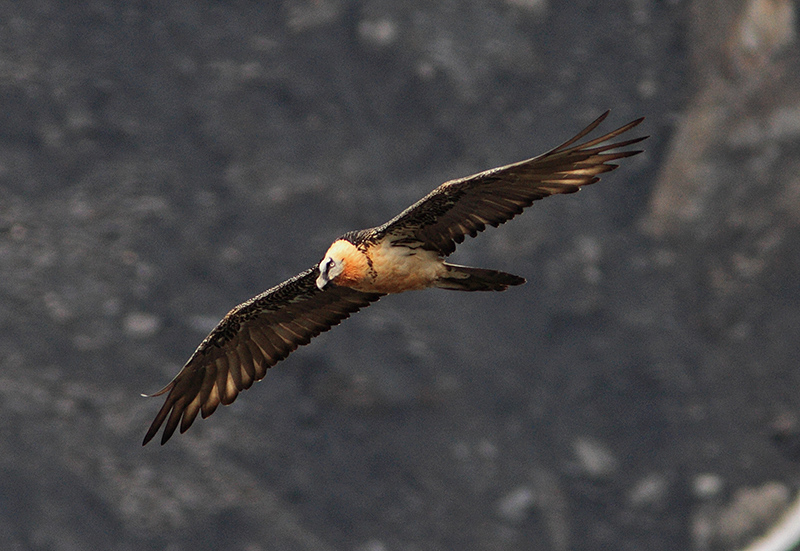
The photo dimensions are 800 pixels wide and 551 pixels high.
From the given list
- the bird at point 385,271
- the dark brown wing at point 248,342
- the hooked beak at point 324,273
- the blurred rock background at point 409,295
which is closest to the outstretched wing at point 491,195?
the bird at point 385,271

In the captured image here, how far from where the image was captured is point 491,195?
35.6 feet

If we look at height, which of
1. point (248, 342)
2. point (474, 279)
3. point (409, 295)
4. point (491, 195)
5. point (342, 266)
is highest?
point (409, 295)

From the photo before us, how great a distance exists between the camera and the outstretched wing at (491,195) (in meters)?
10.2

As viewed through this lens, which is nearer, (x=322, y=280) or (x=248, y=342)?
(x=322, y=280)

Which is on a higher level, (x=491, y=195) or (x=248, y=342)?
(x=248, y=342)

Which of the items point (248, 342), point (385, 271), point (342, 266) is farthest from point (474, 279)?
point (248, 342)

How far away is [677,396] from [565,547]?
6.16m

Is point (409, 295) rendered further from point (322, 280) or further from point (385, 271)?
point (322, 280)

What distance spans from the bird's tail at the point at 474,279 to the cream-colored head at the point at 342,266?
975mm

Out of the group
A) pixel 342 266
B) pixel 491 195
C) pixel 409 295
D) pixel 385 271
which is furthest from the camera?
pixel 409 295

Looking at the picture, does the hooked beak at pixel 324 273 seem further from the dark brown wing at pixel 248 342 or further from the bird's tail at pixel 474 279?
the dark brown wing at pixel 248 342

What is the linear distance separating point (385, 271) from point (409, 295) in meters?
19.9

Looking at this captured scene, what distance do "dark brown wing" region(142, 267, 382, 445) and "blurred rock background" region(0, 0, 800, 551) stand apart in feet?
47.7

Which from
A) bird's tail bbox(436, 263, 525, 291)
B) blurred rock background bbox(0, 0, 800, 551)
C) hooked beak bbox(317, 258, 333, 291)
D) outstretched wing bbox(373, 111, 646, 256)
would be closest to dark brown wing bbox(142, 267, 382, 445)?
bird's tail bbox(436, 263, 525, 291)
